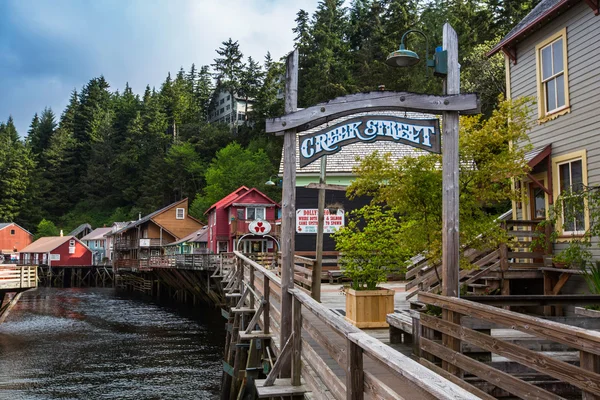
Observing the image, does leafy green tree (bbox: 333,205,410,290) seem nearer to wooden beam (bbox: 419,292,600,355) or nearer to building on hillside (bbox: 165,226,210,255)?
wooden beam (bbox: 419,292,600,355)

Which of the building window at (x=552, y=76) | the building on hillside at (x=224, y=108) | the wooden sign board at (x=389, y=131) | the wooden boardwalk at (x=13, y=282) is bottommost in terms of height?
the wooden boardwalk at (x=13, y=282)

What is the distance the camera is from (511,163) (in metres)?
8.31

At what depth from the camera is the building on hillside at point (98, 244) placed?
8481 centimetres

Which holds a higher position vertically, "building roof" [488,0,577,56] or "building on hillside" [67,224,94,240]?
"building roof" [488,0,577,56]

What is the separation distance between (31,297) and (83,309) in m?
15.1

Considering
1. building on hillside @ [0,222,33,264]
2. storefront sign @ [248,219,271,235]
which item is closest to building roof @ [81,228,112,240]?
building on hillside @ [0,222,33,264]

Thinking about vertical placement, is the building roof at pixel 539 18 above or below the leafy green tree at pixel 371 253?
above

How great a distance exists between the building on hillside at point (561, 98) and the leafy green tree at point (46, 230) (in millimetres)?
91038

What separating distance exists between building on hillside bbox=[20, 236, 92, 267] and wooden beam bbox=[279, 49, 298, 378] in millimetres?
77677

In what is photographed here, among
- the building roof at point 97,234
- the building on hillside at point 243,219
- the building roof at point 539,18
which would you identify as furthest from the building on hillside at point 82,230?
the building roof at point 539,18

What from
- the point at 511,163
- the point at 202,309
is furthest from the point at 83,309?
the point at 511,163

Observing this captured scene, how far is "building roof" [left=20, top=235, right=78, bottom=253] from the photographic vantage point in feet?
258

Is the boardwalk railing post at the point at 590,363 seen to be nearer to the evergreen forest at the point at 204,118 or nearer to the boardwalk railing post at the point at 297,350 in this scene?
the boardwalk railing post at the point at 297,350

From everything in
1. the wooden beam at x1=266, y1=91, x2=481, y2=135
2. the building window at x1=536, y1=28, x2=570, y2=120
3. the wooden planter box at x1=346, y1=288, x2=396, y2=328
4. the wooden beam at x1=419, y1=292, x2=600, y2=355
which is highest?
the building window at x1=536, y1=28, x2=570, y2=120
